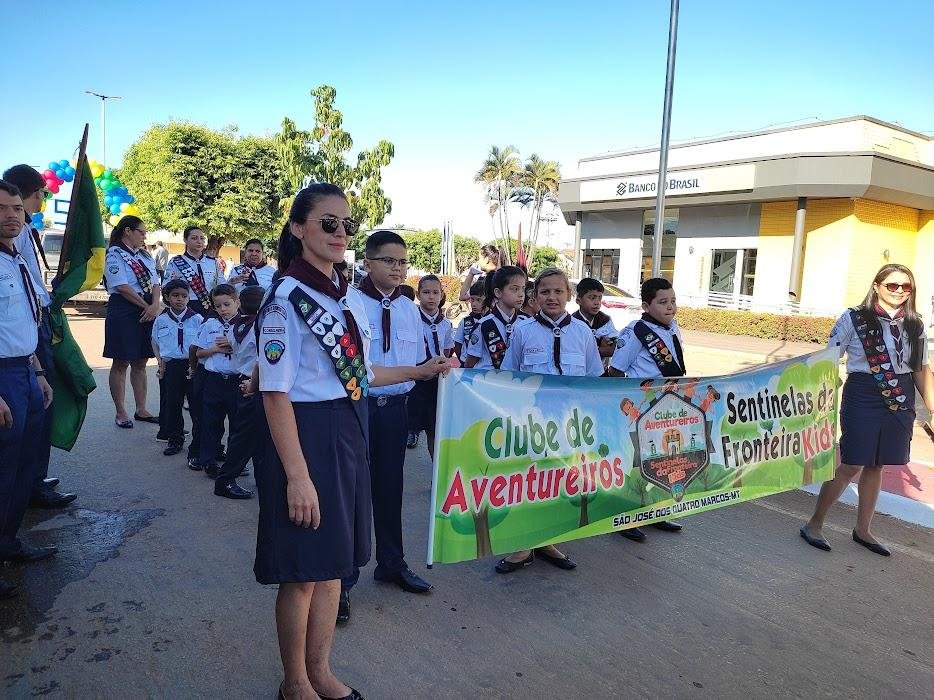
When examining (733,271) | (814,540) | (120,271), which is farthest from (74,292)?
(733,271)

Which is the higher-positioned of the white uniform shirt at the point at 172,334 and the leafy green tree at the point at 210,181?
the leafy green tree at the point at 210,181

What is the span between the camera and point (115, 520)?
14.8 feet

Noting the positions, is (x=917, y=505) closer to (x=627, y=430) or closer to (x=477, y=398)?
(x=627, y=430)

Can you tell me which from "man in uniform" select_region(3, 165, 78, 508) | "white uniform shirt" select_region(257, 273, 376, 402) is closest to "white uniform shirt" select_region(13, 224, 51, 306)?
"man in uniform" select_region(3, 165, 78, 508)

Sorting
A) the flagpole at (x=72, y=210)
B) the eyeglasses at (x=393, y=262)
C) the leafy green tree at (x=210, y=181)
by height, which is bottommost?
the eyeglasses at (x=393, y=262)

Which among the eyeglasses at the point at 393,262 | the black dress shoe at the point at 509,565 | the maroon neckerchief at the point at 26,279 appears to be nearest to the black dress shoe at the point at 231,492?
the maroon neckerchief at the point at 26,279

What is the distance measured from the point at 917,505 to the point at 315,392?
5119 millimetres

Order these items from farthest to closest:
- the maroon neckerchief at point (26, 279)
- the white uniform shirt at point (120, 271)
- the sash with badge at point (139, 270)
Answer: the sash with badge at point (139, 270) → the white uniform shirt at point (120, 271) → the maroon neckerchief at point (26, 279)

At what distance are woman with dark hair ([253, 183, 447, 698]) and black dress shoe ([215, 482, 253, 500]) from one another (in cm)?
268

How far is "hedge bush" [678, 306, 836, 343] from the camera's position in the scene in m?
18.8

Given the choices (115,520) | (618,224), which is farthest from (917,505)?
(618,224)

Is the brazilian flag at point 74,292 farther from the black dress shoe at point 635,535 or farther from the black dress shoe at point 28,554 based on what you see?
the black dress shoe at point 635,535

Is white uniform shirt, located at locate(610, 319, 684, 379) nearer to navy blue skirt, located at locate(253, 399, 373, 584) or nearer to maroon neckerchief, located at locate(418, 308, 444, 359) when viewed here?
maroon neckerchief, located at locate(418, 308, 444, 359)

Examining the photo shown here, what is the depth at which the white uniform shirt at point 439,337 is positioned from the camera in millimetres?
4305
